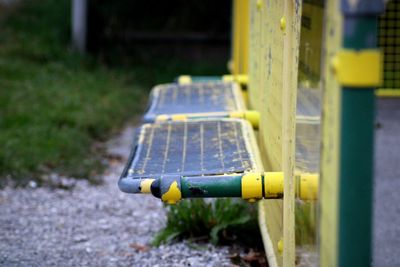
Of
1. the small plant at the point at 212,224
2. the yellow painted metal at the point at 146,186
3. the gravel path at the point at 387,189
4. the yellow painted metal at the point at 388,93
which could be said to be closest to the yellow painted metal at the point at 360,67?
the yellow painted metal at the point at 146,186

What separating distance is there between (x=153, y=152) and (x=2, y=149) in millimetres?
3017

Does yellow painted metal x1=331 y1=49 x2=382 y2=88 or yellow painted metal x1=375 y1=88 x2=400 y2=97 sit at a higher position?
yellow painted metal x1=331 y1=49 x2=382 y2=88

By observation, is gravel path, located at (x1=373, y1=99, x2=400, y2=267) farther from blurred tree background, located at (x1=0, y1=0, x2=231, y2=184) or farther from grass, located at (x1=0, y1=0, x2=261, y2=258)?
blurred tree background, located at (x1=0, y1=0, x2=231, y2=184)

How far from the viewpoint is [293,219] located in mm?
2781

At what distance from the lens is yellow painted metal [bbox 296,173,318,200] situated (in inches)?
90.6

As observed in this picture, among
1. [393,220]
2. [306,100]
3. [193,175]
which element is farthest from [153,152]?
[393,220]

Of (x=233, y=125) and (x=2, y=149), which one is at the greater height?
(x=233, y=125)

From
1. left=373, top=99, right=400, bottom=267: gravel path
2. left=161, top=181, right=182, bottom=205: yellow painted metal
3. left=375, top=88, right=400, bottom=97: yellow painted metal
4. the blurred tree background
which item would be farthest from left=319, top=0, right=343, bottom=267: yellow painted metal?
left=375, top=88, right=400, bottom=97: yellow painted metal

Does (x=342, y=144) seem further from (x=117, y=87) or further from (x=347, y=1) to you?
(x=117, y=87)

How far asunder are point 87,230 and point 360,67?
344cm

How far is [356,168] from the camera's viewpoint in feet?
5.83

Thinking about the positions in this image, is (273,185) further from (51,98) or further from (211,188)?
(51,98)

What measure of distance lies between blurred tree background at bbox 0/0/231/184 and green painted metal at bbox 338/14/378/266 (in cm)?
487

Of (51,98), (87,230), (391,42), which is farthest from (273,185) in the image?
(391,42)
